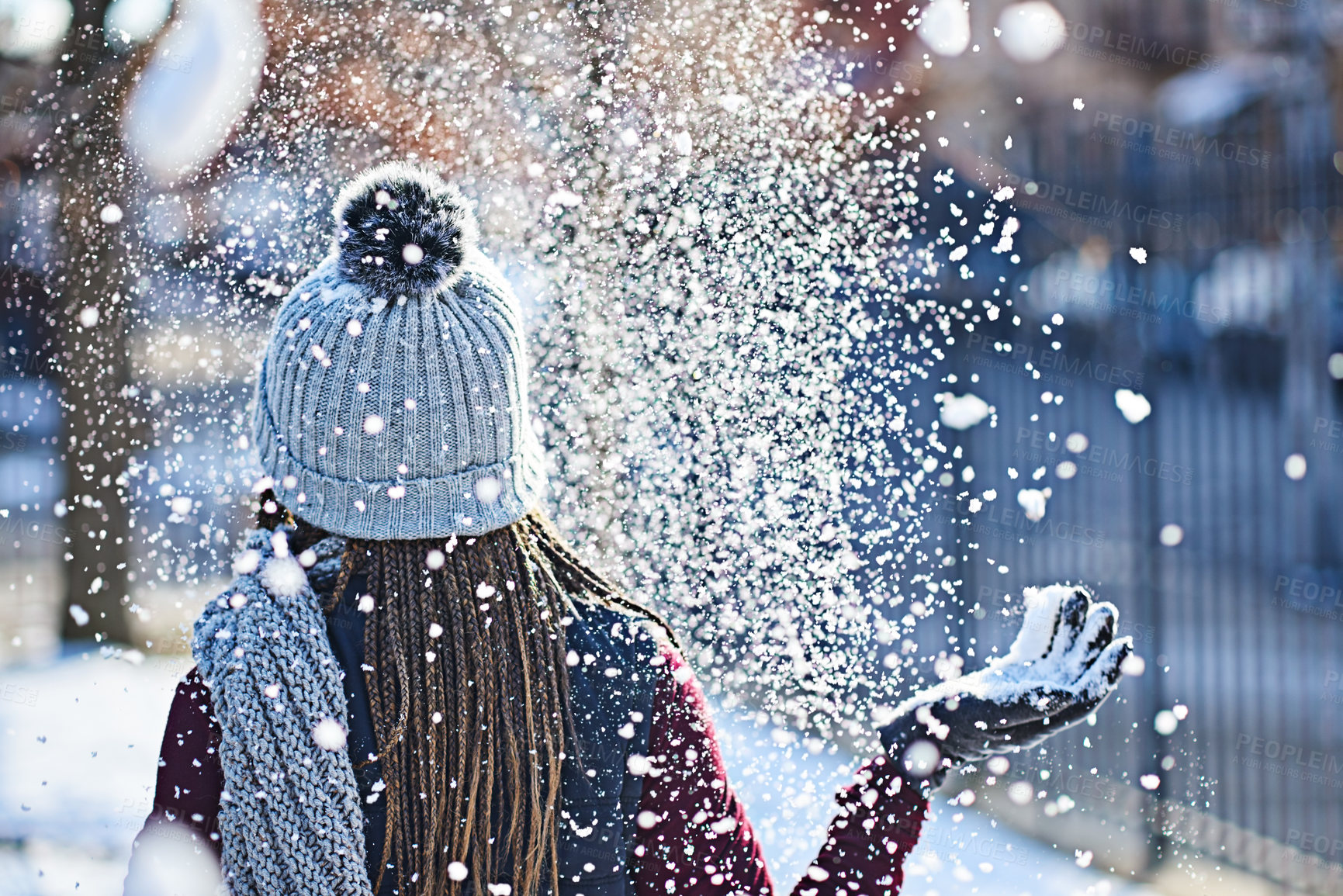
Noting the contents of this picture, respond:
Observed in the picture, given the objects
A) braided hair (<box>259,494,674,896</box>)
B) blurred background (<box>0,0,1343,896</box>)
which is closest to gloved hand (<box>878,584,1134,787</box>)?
braided hair (<box>259,494,674,896</box>)

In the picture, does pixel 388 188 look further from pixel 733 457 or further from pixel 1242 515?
pixel 1242 515

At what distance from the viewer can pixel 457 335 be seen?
1.38m

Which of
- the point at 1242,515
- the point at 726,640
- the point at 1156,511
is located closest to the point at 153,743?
the point at 726,640

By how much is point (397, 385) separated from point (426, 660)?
0.35 meters

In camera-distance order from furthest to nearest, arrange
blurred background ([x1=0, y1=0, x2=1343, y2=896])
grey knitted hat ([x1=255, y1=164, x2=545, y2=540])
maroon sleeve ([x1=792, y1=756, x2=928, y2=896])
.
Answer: blurred background ([x1=0, y1=0, x2=1343, y2=896]), maroon sleeve ([x1=792, y1=756, x2=928, y2=896]), grey knitted hat ([x1=255, y1=164, x2=545, y2=540])

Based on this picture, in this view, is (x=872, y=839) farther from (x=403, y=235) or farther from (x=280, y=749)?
(x=403, y=235)

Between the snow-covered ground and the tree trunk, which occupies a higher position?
the tree trunk

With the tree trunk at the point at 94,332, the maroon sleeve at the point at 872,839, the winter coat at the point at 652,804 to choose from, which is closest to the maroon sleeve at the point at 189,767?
the winter coat at the point at 652,804

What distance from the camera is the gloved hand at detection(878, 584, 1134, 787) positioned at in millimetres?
1513

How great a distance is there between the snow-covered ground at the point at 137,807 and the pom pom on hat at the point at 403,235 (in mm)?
2870

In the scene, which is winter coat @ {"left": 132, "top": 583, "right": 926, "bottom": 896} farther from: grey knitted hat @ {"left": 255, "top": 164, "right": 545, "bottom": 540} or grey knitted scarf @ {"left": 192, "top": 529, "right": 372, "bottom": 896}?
grey knitted hat @ {"left": 255, "top": 164, "right": 545, "bottom": 540}

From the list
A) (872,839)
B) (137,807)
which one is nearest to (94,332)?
(137,807)

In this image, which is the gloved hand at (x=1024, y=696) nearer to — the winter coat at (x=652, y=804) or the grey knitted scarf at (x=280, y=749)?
the winter coat at (x=652, y=804)

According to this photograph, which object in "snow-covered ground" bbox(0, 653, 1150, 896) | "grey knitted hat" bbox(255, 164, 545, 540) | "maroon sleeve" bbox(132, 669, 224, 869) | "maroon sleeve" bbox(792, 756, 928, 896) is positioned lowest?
"snow-covered ground" bbox(0, 653, 1150, 896)
